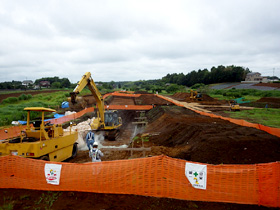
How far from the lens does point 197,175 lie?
567 centimetres

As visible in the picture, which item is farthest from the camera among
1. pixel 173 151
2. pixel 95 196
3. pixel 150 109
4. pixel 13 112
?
pixel 150 109

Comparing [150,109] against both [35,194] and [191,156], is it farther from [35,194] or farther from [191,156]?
[35,194]

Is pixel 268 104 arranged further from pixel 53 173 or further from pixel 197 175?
pixel 53 173

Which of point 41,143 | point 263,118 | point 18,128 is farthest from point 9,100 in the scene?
point 263,118

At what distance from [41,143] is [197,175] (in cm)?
624

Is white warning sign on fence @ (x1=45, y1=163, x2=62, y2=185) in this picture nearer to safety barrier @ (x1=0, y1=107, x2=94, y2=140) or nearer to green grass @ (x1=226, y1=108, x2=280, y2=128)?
safety barrier @ (x1=0, y1=107, x2=94, y2=140)

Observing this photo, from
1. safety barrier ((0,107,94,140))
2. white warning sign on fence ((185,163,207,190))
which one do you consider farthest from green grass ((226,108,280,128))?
safety barrier ((0,107,94,140))

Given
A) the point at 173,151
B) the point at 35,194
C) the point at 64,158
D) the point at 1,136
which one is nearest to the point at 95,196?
the point at 35,194

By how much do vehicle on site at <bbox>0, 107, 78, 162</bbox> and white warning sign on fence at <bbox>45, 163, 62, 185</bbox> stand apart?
1881 mm

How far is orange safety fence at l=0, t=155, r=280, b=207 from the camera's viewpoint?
17.9ft

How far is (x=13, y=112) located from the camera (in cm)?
2341

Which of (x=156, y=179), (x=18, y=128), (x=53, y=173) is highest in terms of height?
(x=156, y=179)

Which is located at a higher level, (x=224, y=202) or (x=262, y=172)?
(x=262, y=172)

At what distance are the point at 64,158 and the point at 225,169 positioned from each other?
7773mm
